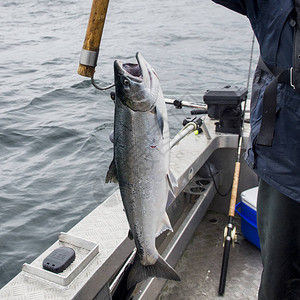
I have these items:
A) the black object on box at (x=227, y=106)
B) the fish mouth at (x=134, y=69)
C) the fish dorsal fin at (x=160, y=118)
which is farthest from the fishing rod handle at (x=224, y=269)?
the fish mouth at (x=134, y=69)

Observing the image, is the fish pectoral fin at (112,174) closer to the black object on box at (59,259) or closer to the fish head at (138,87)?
the fish head at (138,87)

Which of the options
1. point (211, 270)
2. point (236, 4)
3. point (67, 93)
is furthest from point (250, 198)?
point (67, 93)

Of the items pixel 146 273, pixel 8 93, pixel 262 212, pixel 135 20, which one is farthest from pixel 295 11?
pixel 135 20

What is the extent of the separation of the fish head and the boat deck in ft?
7.47

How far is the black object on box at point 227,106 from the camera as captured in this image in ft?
13.3

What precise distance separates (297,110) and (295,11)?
451 mm

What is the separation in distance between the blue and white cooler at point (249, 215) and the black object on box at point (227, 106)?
0.71 meters

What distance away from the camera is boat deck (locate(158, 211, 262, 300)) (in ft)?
11.2

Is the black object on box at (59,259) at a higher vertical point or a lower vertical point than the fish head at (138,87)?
lower

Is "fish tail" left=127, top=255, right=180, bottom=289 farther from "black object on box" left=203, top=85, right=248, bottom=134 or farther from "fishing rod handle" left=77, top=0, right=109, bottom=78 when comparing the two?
"black object on box" left=203, top=85, right=248, bottom=134

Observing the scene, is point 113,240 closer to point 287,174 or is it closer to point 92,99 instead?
point 287,174

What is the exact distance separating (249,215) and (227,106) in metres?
1.15

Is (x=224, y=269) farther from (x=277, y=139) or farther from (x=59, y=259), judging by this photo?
(x=277, y=139)

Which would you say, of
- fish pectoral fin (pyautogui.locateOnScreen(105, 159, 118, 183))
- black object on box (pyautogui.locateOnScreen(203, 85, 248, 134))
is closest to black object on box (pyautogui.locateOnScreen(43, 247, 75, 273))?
fish pectoral fin (pyautogui.locateOnScreen(105, 159, 118, 183))
